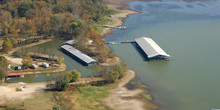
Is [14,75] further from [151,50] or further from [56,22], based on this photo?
[151,50]

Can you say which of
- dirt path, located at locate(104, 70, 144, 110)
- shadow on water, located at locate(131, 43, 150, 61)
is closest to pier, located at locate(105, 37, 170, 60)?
shadow on water, located at locate(131, 43, 150, 61)

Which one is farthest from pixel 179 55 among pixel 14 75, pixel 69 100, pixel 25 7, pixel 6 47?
pixel 25 7

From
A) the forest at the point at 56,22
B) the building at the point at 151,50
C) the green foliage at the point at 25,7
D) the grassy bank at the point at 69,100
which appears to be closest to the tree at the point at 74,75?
the grassy bank at the point at 69,100

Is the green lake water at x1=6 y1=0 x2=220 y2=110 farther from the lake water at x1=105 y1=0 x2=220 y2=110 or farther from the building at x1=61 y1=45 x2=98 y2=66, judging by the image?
the building at x1=61 y1=45 x2=98 y2=66

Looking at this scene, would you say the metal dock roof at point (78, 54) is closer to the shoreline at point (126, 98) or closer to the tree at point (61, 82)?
the shoreline at point (126, 98)

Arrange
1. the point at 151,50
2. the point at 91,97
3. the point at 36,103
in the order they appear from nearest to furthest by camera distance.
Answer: the point at 36,103
the point at 91,97
the point at 151,50

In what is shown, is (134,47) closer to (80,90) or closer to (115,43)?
(115,43)
